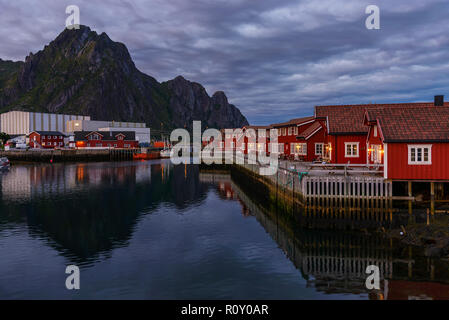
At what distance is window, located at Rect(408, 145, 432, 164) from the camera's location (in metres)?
26.2

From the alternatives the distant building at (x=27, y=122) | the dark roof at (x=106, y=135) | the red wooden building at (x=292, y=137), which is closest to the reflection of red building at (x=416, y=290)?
the red wooden building at (x=292, y=137)

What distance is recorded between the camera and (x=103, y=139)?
153 m

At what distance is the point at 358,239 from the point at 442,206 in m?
7.07

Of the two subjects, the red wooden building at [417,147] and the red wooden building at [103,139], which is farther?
the red wooden building at [103,139]

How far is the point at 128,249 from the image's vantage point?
87.1ft

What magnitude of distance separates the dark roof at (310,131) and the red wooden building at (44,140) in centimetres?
13334

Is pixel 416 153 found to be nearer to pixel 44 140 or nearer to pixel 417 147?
pixel 417 147

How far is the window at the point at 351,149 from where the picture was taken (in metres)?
43.1

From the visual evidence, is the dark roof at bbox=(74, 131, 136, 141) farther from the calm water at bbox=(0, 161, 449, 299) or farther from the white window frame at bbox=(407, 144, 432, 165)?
the white window frame at bbox=(407, 144, 432, 165)

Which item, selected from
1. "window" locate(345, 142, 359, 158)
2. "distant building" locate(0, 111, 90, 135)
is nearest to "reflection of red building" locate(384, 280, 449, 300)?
"window" locate(345, 142, 359, 158)

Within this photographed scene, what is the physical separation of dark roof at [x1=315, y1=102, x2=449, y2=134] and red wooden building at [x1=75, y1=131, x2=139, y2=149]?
12136cm

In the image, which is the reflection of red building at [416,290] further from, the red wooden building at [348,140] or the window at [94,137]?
the window at [94,137]

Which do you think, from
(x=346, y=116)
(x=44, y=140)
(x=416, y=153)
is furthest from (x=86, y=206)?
(x=44, y=140)

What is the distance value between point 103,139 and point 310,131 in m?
117
